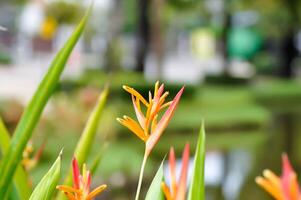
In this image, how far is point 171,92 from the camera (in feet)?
35.5

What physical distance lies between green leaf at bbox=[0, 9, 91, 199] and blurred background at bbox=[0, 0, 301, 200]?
0.56 ft

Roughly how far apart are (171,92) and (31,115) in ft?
32.4

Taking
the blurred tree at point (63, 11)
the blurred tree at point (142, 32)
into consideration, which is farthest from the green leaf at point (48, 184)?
the blurred tree at point (142, 32)

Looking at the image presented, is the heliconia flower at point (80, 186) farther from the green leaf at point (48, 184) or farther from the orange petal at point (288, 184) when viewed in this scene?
the orange petal at point (288, 184)

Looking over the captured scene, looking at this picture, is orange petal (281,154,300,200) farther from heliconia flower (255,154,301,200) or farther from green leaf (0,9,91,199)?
green leaf (0,9,91,199)

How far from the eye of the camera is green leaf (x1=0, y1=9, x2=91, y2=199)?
0.96 meters

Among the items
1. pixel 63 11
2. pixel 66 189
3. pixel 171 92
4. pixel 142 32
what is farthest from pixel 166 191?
pixel 142 32

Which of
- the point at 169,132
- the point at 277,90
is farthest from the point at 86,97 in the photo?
the point at 277,90

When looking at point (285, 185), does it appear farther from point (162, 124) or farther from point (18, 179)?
point (18, 179)

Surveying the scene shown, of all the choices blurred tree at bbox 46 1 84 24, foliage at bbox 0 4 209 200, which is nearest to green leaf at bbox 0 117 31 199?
foliage at bbox 0 4 209 200

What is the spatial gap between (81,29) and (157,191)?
0.28 m

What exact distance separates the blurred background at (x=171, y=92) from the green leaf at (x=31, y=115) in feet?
0.56

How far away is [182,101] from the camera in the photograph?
1132 centimetres

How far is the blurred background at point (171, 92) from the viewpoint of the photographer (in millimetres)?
6336
